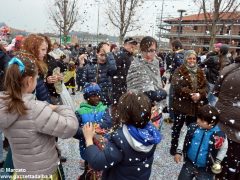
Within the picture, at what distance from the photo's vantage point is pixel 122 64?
474cm

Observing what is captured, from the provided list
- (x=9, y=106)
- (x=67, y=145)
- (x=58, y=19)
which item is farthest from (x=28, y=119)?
(x=58, y=19)

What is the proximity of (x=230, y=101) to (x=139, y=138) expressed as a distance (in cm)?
151

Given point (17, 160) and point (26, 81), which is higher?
point (26, 81)

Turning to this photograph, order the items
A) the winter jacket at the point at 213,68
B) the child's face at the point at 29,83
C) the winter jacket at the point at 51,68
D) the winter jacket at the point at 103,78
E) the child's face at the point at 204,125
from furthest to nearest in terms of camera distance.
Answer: the winter jacket at the point at 213,68
the winter jacket at the point at 103,78
the winter jacket at the point at 51,68
the child's face at the point at 204,125
the child's face at the point at 29,83

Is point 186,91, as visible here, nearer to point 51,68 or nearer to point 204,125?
point 204,125

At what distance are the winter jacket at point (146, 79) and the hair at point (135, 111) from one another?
1146mm

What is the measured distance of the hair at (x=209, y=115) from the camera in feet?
10.4

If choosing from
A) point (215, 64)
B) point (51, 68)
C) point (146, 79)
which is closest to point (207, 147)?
point (146, 79)

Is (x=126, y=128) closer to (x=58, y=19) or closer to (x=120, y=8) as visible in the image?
(x=120, y=8)

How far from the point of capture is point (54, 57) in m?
4.21

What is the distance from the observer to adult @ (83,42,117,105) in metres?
4.76

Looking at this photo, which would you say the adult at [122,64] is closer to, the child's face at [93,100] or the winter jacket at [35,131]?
the child's face at [93,100]

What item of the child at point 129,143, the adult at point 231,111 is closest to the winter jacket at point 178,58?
the adult at point 231,111

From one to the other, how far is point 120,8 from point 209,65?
52.8ft
